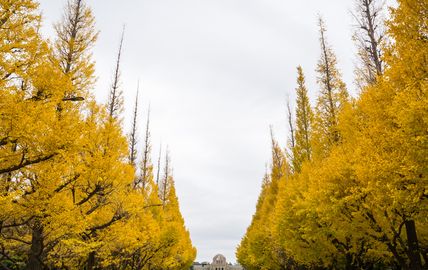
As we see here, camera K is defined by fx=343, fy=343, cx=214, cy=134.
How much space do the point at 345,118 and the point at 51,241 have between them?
431 inches

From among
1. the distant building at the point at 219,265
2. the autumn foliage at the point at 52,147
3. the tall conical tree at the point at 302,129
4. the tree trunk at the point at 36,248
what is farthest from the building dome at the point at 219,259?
the tree trunk at the point at 36,248

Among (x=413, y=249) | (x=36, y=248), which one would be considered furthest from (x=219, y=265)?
(x=36, y=248)

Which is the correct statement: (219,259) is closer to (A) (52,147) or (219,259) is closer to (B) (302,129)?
(B) (302,129)

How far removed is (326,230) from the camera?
1373 centimetres

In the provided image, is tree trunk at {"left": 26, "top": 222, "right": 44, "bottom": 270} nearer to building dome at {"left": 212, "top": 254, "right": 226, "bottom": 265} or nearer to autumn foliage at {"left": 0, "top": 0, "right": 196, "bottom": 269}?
autumn foliage at {"left": 0, "top": 0, "right": 196, "bottom": 269}

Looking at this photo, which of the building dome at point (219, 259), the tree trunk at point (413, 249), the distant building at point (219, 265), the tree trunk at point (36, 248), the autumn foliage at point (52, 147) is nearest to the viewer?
the autumn foliage at point (52, 147)

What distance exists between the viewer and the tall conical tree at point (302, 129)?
26172mm

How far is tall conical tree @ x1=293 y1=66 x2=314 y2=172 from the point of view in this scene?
Result: 85.9 feet

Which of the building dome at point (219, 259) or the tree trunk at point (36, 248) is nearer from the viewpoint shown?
the tree trunk at point (36, 248)

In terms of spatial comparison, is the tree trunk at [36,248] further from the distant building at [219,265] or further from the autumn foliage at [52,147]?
the distant building at [219,265]

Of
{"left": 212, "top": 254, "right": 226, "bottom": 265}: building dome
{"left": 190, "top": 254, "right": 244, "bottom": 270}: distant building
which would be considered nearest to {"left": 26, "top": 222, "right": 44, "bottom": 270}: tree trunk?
{"left": 190, "top": 254, "right": 244, "bottom": 270}: distant building

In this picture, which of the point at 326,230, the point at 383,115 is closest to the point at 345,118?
the point at 383,115

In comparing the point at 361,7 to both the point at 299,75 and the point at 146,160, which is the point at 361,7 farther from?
the point at 146,160

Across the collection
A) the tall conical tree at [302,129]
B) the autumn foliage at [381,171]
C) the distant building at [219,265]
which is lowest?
the distant building at [219,265]
